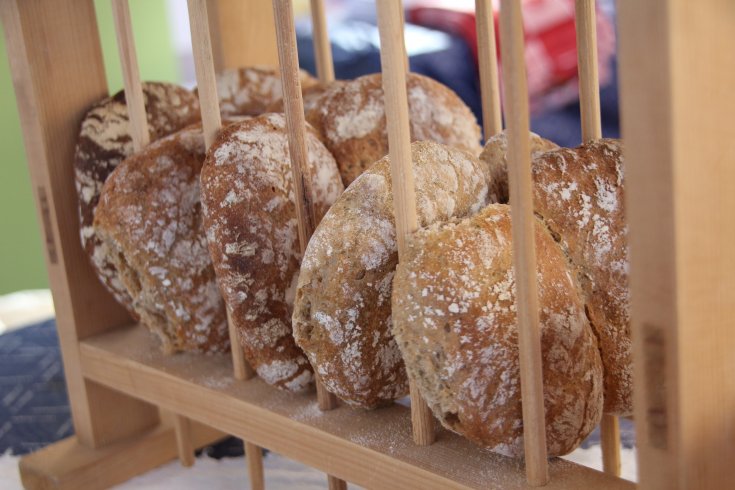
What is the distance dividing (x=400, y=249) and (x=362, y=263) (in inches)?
2.3

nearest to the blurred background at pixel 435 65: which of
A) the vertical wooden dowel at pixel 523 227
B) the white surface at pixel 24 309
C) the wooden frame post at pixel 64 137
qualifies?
the white surface at pixel 24 309

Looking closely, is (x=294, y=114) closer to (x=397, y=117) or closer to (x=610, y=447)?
(x=397, y=117)

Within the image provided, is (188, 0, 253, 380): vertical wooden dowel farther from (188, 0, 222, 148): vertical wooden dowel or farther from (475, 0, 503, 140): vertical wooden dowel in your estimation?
(475, 0, 503, 140): vertical wooden dowel

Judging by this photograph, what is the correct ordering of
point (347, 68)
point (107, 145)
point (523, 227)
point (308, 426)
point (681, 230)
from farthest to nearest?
1. point (347, 68)
2. point (107, 145)
3. point (308, 426)
4. point (523, 227)
5. point (681, 230)

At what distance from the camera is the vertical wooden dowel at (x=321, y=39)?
1222 mm

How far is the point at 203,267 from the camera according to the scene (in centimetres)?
107

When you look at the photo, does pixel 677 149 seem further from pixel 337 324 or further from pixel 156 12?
pixel 156 12

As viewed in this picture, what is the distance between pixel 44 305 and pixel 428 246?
1679 millimetres

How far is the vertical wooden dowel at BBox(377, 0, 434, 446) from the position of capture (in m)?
0.73

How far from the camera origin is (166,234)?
1.05 metres

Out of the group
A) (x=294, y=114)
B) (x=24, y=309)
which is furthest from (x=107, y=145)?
(x=24, y=309)

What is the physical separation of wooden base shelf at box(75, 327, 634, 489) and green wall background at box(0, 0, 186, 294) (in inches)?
A: 64.9

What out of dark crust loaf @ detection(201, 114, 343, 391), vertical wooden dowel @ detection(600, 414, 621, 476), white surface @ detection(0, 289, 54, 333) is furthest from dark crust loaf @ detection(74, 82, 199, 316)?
Result: white surface @ detection(0, 289, 54, 333)

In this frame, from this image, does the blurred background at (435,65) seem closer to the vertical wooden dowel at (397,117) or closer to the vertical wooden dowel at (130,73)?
the vertical wooden dowel at (130,73)
